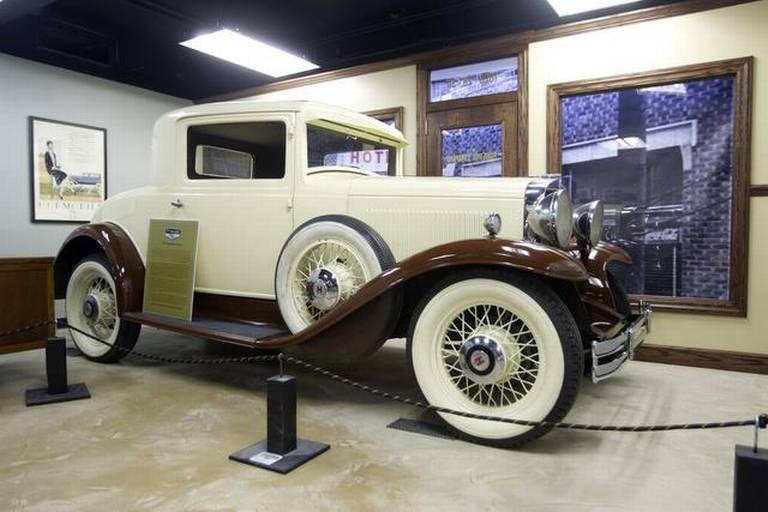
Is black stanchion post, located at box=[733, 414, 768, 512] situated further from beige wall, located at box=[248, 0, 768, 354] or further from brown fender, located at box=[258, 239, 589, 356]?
beige wall, located at box=[248, 0, 768, 354]

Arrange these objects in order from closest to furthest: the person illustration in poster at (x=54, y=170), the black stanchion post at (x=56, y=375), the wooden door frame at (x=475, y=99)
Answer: the black stanchion post at (x=56, y=375) < the wooden door frame at (x=475, y=99) < the person illustration in poster at (x=54, y=170)

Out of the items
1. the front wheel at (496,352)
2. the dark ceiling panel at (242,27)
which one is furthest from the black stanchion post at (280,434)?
the dark ceiling panel at (242,27)

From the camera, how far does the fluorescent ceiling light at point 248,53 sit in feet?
15.4

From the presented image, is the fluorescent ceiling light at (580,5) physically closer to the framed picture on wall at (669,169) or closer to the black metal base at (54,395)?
the framed picture on wall at (669,169)

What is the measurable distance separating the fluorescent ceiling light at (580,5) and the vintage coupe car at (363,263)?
1.53 m

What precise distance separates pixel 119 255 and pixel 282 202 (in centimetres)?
124

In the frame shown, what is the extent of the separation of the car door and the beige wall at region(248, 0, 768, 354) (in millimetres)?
2358

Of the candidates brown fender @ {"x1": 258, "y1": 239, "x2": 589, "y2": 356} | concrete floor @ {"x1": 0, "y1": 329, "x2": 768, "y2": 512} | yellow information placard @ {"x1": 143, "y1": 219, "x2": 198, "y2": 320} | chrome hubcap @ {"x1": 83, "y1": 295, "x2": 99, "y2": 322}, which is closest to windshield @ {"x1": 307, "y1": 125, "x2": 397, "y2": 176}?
yellow information placard @ {"x1": 143, "y1": 219, "x2": 198, "y2": 320}

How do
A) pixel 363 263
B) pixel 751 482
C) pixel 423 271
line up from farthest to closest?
pixel 363 263
pixel 423 271
pixel 751 482

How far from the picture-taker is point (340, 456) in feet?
6.93

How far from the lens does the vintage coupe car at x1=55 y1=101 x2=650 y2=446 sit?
6.99 feet

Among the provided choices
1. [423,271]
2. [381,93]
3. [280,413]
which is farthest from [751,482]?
[381,93]

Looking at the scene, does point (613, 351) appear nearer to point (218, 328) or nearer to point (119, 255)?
point (218, 328)

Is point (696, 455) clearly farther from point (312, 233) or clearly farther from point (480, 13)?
point (480, 13)
